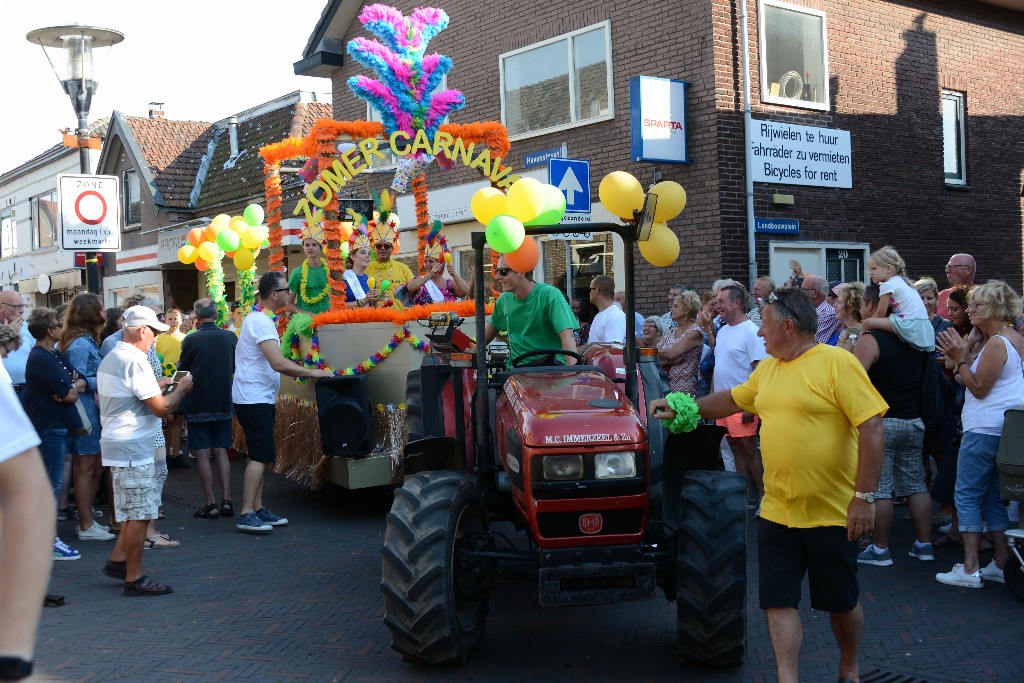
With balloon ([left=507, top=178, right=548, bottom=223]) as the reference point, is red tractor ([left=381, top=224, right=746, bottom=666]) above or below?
below

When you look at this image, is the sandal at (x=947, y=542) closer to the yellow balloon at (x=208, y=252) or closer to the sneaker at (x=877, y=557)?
the sneaker at (x=877, y=557)

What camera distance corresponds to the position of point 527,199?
564 cm

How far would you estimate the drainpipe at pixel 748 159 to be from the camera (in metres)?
12.9

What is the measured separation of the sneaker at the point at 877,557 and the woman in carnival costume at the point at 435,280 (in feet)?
14.7

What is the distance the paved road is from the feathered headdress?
Result: 3322mm

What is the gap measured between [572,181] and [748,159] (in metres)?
3.68

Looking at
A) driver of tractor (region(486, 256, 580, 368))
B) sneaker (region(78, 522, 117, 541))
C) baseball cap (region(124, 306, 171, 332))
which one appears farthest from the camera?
sneaker (region(78, 522, 117, 541))

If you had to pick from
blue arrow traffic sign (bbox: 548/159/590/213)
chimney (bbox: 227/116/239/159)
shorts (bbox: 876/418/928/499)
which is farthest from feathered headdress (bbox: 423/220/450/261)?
chimney (bbox: 227/116/239/159)

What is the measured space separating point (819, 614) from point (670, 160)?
7.97m

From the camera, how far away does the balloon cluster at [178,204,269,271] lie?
1262cm

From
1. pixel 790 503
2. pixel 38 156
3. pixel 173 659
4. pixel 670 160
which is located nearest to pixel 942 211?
pixel 670 160

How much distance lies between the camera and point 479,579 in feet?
16.4

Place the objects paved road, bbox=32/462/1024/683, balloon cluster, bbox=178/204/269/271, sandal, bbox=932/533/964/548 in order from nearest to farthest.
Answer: paved road, bbox=32/462/1024/683
sandal, bbox=932/533/964/548
balloon cluster, bbox=178/204/269/271

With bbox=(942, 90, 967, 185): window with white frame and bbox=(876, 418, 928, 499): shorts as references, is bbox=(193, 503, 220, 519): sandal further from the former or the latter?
bbox=(942, 90, 967, 185): window with white frame
